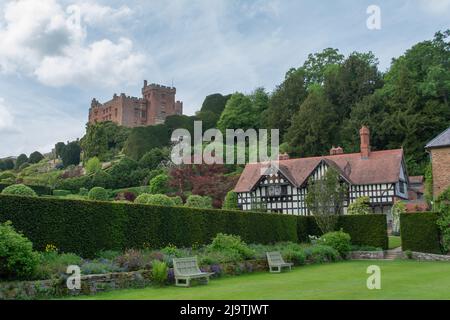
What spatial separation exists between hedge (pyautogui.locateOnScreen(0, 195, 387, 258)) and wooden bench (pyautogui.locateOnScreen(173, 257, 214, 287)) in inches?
120

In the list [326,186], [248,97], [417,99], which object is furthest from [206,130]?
[326,186]

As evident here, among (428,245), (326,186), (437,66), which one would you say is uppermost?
(437,66)

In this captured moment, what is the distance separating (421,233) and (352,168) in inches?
625

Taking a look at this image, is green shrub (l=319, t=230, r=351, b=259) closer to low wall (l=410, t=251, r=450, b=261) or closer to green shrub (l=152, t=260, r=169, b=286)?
low wall (l=410, t=251, r=450, b=261)

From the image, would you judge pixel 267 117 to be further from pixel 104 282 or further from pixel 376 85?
pixel 104 282

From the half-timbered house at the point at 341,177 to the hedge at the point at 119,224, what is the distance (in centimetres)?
1462

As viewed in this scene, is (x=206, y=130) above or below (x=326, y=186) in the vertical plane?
above

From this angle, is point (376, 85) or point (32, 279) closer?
point (32, 279)

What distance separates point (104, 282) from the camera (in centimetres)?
1118

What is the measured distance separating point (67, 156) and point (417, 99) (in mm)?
59593

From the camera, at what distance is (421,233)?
23.6 metres

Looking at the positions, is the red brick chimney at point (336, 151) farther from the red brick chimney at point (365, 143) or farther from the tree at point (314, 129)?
the tree at point (314, 129)

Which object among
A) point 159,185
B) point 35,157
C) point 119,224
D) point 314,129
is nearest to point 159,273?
point 119,224

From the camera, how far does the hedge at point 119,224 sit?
12539mm
